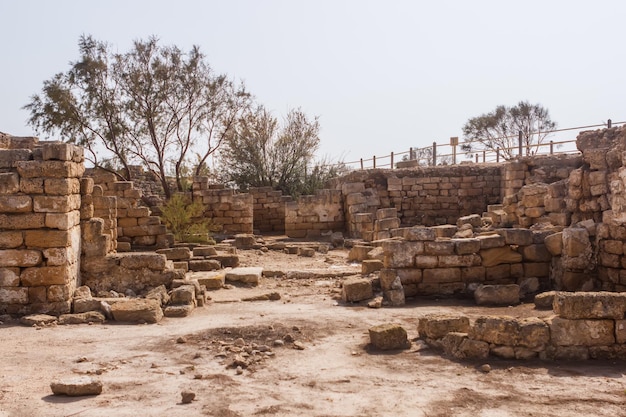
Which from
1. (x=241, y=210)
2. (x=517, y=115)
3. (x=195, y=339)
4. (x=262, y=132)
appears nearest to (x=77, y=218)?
(x=195, y=339)

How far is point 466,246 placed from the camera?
986cm

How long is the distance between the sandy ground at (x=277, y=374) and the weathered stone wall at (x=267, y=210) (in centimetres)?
1324

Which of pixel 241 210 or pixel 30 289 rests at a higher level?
pixel 241 210

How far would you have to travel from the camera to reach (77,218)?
9.74 m

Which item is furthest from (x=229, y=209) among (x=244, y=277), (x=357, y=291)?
(x=357, y=291)

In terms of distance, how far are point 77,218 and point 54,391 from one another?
4.53 metres

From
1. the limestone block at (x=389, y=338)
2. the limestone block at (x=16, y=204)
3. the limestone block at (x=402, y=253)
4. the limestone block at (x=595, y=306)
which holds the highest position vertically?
the limestone block at (x=16, y=204)

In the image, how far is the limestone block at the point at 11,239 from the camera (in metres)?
8.71

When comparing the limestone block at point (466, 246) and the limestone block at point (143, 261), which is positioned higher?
the limestone block at point (466, 246)

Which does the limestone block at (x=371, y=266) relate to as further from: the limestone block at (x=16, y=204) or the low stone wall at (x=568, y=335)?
the limestone block at (x=16, y=204)

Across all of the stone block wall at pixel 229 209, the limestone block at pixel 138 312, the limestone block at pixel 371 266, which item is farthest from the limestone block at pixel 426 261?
the stone block wall at pixel 229 209

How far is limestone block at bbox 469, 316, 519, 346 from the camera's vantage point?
6.54 metres

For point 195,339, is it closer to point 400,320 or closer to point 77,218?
point 400,320

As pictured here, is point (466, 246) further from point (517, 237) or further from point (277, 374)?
point (277, 374)
